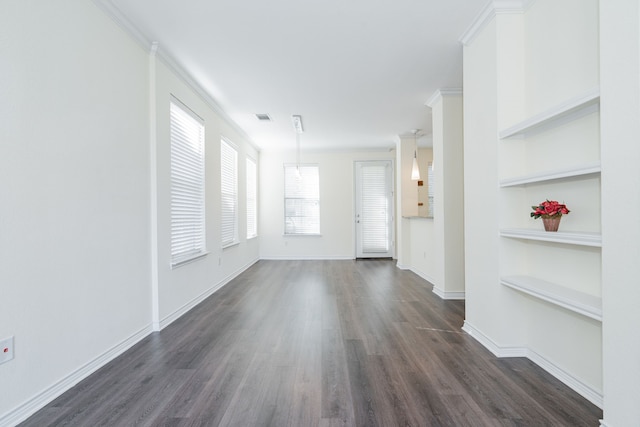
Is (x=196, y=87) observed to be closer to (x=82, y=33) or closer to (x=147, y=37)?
(x=147, y=37)

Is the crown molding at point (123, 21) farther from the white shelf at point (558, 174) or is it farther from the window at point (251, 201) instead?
the window at point (251, 201)

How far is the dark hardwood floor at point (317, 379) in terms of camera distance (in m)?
1.76

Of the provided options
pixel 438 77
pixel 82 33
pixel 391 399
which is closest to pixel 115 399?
pixel 391 399

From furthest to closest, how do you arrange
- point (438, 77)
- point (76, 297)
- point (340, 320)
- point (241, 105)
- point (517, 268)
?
1. point (241, 105)
2. point (438, 77)
3. point (340, 320)
4. point (517, 268)
5. point (76, 297)

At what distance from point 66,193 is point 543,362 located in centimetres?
333

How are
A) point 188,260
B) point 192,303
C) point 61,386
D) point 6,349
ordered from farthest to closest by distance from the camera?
point 192,303
point 188,260
point 61,386
point 6,349

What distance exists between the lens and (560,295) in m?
1.92

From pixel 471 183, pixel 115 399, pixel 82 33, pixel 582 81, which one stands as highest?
pixel 82 33

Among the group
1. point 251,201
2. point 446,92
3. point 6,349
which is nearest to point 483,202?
point 446,92

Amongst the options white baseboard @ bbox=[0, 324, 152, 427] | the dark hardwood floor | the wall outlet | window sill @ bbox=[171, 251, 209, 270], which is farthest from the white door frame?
the wall outlet

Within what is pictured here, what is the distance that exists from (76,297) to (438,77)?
398 centimetres

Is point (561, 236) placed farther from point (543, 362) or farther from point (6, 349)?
point (6, 349)

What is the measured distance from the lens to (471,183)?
294 cm

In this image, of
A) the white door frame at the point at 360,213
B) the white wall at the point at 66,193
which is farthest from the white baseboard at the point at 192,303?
the white door frame at the point at 360,213
